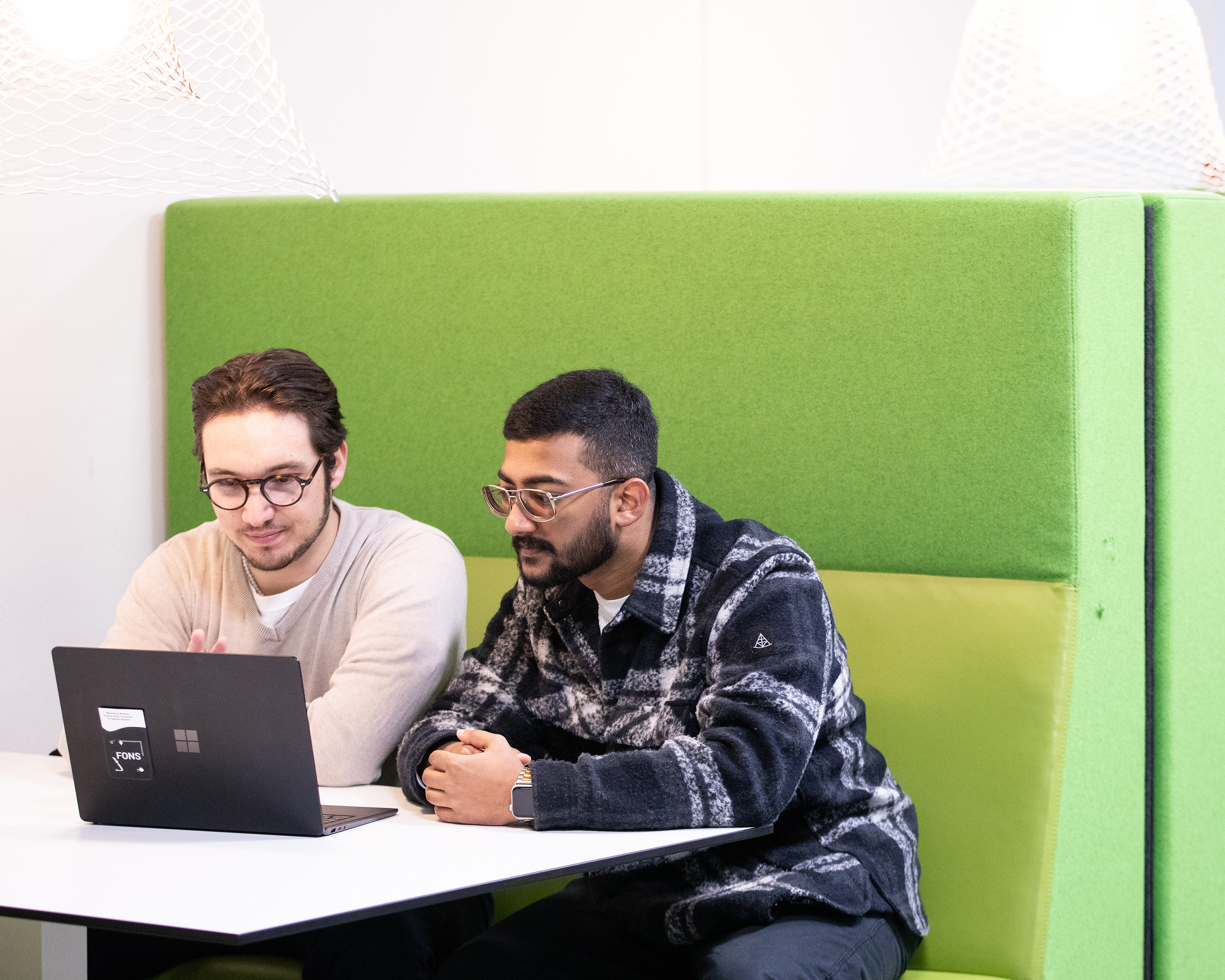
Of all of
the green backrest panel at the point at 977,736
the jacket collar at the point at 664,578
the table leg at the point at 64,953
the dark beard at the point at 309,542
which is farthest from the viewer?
the dark beard at the point at 309,542

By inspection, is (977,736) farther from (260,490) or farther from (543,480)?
(260,490)

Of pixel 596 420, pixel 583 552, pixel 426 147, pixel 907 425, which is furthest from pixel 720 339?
pixel 426 147

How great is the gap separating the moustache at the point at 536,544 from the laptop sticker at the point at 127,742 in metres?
0.52

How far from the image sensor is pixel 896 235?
1896 mm

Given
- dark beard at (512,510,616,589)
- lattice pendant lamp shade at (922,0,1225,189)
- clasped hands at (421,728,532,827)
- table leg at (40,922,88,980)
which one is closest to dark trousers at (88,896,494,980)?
clasped hands at (421,728,532,827)

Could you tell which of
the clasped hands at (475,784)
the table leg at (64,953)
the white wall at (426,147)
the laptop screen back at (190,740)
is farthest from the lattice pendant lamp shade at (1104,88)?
the table leg at (64,953)

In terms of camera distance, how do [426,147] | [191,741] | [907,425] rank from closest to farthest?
[191,741], [907,425], [426,147]

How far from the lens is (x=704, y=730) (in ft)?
4.59

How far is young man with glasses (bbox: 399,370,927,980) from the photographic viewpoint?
1.33m

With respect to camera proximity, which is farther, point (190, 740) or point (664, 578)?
point (664, 578)

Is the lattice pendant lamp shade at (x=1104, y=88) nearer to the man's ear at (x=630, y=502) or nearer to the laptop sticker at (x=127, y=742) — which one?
the man's ear at (x=630, y=502)

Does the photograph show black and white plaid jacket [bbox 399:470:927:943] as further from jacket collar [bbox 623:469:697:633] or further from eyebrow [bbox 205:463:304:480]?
eyebrow [bbox 205:463:304:480]

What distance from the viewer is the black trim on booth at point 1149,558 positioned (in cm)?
182

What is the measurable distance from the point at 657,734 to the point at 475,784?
26 cm
